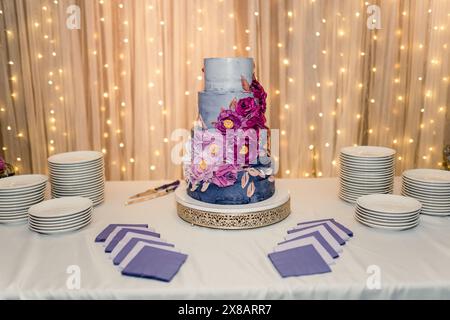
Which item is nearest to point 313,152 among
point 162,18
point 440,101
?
point 440,101

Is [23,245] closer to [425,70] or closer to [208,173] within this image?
[208,173]

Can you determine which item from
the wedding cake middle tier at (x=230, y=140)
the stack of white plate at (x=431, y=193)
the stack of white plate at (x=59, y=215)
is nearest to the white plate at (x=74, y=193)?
the stack of white plate at (x=59, y=215)

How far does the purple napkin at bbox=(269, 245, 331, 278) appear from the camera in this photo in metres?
1.25

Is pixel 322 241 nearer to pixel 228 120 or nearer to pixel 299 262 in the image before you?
pixel 299 262

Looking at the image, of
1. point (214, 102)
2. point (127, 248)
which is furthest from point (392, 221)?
point (127, 248)

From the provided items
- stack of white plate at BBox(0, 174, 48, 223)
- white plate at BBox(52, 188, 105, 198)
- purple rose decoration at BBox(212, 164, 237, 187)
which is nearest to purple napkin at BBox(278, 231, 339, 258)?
purple rose decoration at BBox(212, 164, 237, 187)

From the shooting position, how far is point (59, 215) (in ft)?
5.00

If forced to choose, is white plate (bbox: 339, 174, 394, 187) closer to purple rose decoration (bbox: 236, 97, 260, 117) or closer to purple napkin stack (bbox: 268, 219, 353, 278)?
purple napkin stack (bbox: 268, 219, 353, 278)

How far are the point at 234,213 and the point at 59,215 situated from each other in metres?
0.61

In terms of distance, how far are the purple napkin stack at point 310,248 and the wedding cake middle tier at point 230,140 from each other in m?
0.23

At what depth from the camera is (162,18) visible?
2803mm

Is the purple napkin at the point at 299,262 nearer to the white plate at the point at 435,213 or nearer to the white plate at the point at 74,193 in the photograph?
the white plate at the point at 435,213

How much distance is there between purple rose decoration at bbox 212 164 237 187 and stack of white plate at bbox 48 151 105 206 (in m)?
0.58
